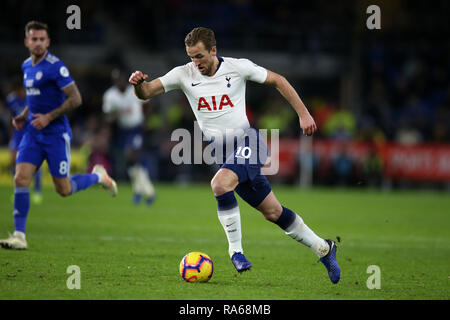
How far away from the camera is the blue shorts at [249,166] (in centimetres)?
635

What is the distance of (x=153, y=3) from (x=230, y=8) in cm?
292

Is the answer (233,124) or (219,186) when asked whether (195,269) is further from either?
(233,124)

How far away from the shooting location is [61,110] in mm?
7875

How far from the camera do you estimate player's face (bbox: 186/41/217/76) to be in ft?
20.8

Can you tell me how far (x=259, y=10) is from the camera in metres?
26.4

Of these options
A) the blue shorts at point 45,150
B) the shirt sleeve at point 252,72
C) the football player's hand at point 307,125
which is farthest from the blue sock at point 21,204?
the football player's hand at point 307,125

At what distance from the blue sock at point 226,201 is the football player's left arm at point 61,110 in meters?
2.34

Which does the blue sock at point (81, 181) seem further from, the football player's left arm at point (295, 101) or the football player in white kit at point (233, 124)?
the football player's left arm at point (295, 101)

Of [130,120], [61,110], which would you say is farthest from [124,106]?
[61,110]

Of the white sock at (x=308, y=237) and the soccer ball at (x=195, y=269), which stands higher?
the white sock at (x=308, y=237)

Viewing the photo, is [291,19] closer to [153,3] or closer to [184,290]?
[153,3]

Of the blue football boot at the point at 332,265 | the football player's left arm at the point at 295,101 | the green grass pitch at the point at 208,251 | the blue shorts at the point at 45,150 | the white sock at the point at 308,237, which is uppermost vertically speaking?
the football player's left arm at the point at 295,101
